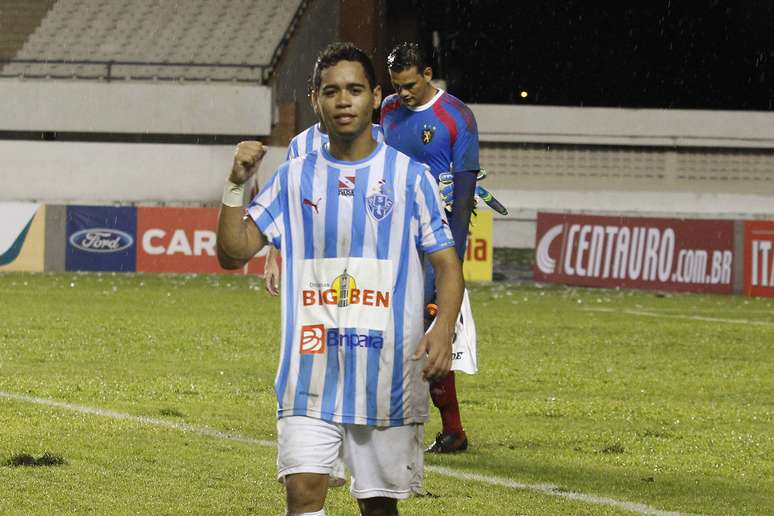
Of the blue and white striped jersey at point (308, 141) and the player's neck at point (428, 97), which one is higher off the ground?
the player's neck at point (428, 97)

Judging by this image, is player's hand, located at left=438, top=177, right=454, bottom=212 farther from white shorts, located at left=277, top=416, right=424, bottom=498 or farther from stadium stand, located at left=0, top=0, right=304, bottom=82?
stadium stand, located at left=0, top=0, right=304, bottom=82

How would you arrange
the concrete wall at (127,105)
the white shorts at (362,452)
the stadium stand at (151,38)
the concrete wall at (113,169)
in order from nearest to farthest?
the white shorts at (362,452)
the concrete wall at (127,105)
the concrete wall at (113,169)
the stadium stand at (151,38)

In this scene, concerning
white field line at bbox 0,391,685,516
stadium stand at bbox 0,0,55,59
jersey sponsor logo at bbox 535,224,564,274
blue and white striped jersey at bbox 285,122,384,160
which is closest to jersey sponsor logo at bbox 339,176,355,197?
white field line at bbox 0,391,685,516

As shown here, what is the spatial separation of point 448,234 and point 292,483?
90cm

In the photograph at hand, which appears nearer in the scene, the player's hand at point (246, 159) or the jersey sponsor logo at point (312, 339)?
the player's hand at point (246, 159)

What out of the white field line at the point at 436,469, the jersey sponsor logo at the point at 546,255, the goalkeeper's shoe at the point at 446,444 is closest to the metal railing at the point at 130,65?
the jersey sponsor logo at the point at 546,255

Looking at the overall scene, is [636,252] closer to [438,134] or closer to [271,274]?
[438,134]

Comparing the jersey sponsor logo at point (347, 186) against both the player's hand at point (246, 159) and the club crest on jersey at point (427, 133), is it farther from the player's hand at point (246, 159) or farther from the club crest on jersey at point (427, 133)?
the club crest on jersey at point (427, 133)

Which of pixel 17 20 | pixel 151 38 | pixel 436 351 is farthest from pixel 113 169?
pixel 436 351

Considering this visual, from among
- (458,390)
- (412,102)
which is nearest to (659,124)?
(458,390)

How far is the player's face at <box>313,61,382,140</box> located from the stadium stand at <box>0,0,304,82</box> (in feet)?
101

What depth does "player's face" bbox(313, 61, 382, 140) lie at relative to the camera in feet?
14.5

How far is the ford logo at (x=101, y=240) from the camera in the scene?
947 inches

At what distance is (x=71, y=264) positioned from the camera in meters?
24.0
